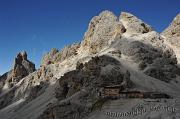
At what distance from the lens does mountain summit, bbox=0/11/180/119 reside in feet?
262

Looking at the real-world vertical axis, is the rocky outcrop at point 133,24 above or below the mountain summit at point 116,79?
above

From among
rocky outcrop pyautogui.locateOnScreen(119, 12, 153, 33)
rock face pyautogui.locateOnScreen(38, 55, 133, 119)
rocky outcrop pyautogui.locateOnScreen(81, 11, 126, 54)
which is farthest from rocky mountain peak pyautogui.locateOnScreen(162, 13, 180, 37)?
rock face pyautogui.locateOnScreen(38, 55, 133, 119)

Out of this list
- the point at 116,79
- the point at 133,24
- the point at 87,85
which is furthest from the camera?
the point at 133,24

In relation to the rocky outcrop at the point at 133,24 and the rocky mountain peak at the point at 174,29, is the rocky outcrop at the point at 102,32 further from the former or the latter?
the rocky mountain peak at the point at 174,29

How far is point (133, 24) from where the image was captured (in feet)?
580

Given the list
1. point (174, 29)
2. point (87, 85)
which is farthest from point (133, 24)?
point (87, 85)

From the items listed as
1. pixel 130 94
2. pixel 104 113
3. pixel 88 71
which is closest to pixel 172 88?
pixel 88 71

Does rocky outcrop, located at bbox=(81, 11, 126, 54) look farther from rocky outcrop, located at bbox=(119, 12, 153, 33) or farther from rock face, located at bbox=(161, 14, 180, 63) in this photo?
rock face, located at bbox=(161, 14, 180, 63)

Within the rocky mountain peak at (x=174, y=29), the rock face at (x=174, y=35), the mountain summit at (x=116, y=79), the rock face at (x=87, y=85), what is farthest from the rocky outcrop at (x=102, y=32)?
the rock face at (x=87, y=85)

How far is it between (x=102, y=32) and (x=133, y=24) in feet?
56.3

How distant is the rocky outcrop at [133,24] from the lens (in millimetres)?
171375

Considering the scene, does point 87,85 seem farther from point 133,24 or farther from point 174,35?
point 174,35

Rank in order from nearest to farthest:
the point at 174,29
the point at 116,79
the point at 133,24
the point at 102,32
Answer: the point at 116,79, the point at 133,24, the point at 174,29, the point at 102,32

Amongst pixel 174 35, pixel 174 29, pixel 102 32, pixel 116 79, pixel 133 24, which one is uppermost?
pixel 133 24
